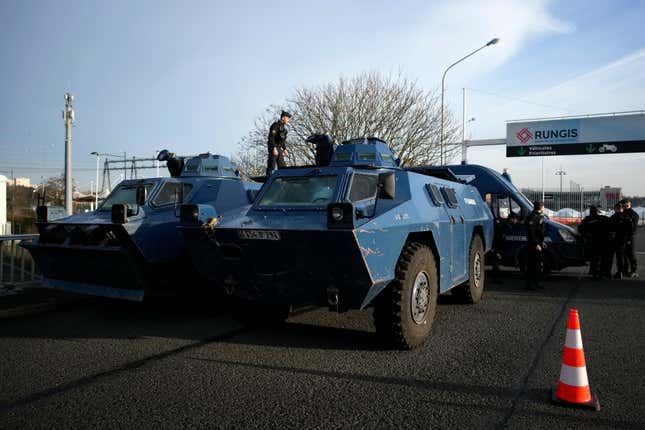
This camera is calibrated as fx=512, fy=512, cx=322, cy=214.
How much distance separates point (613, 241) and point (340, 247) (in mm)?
8897

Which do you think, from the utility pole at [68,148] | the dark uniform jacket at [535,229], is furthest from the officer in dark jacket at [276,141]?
the utility pole at [68,148]

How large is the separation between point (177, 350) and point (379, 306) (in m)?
2.21

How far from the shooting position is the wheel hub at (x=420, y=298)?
5.46m

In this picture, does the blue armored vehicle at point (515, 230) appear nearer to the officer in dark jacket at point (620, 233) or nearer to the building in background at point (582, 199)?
the officer in dark jacket at point (620, 233)

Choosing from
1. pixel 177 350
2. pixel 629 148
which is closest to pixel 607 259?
pixel 177 350

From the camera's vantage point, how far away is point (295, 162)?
69.1 ft


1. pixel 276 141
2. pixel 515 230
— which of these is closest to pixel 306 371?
pixel 276 141

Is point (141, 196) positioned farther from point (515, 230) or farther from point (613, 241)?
point (613, 241)

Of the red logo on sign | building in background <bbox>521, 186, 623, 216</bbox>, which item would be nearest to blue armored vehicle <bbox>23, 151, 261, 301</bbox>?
the red logo on sign

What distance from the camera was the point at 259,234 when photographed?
5.14m

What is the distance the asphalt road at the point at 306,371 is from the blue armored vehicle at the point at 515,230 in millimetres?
3321

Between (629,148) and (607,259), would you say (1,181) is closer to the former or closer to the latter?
(607,259)

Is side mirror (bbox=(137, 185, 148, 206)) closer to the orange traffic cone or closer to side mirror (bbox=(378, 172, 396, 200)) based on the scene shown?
side mirror (bbox=(378, 172, 396, 200))

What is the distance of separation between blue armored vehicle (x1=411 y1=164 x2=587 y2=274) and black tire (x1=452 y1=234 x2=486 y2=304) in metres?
2.76
